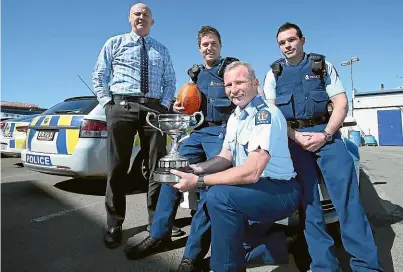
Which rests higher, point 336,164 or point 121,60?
point 121,60

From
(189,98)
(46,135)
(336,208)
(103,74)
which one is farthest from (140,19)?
(46,135)

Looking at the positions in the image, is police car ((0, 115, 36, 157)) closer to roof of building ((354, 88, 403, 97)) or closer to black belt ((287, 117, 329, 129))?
black belt ((287, 117, 329, 129))

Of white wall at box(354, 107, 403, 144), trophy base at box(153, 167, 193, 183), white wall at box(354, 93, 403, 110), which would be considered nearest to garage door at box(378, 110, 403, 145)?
white wall at box(354, 107, 403, 144)

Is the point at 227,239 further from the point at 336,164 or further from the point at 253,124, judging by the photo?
the point at 336,164

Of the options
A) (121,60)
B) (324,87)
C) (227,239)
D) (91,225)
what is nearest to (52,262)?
(91,225)

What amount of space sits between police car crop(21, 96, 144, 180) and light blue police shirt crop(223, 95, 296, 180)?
7.32ft

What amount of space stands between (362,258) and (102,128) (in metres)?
2.97

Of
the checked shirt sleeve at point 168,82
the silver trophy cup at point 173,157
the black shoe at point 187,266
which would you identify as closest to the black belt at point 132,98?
the checked shirt sleeve at point 168,82

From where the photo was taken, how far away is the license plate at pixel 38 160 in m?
3.84

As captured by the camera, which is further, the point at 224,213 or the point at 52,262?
the point at 52,262

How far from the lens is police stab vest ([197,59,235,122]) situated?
7.97ft

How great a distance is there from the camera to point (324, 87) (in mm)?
2201

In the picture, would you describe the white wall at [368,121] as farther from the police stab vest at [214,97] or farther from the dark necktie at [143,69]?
the dark necktie at [143,69]

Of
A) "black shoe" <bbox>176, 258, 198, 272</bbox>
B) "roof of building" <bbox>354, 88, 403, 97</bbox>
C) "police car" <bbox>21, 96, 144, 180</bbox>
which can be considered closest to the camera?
"black shoe" <bbox>176, 258, 198, 272</bbox>
